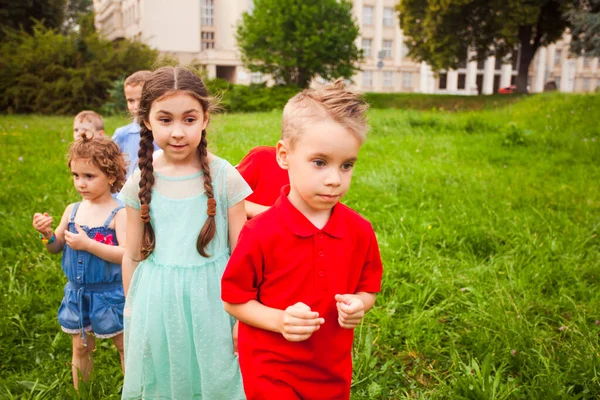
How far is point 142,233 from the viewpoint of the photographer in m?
2.21

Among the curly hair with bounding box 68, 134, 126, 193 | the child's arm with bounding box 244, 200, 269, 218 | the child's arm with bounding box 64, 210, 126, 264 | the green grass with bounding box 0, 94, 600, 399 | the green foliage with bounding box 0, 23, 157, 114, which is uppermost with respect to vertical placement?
the green foliage with bounding box 0, 23, 157, 114

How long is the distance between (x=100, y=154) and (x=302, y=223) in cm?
155

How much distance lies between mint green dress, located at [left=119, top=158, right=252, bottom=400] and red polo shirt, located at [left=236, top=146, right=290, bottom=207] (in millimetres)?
588

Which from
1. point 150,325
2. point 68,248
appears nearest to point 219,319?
point 150,325

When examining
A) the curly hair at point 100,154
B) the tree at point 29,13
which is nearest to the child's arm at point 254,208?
the curly hair at point 100,154

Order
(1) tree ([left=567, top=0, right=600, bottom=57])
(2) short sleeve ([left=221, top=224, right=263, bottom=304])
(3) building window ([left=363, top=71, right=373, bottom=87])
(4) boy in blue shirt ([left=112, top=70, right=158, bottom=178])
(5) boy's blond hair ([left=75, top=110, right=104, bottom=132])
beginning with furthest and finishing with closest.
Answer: (3) building window ([left=363, top=71, right=373, bottom=87]) → (1) tree ([left=567, top=0, right=600, bottom=57]) → (5) boy's blond hair ([left=75, top=110, right=104, bottom=132]) → (4) boy in blue shirt ([left=112, top=70, right=158, bottom=178]) → (2) short sleeve ([left=221, top=224, right=263, bottom=304])

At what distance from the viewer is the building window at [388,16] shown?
5612cm

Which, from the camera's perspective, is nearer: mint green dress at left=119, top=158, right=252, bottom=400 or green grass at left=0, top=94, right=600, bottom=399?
mint green dress at left=119, top=158, right=252, bottom=400

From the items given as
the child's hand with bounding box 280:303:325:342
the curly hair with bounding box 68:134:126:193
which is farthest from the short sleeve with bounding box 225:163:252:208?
the curly hair with bounding box 68:134:126:193

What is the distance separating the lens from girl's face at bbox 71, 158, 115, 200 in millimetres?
2748

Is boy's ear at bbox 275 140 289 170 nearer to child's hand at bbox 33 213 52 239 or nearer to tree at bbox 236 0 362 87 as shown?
child's hand at bbox 33 213 52 239

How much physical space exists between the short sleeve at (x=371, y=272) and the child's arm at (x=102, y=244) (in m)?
1.46

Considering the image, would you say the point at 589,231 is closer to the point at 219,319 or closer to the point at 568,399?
the point at 568,399

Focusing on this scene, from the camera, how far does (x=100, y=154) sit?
2.76 meters
